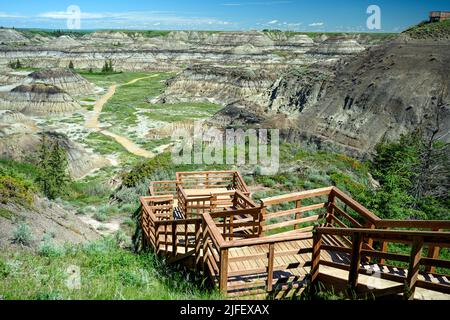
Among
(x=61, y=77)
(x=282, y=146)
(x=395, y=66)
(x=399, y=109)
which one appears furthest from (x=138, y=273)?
(x=61, y=77)

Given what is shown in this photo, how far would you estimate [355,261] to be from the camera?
615cm

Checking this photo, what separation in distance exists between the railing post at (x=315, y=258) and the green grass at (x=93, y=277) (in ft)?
6.10

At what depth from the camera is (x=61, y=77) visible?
3115 inches

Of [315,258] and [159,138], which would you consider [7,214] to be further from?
[159,138]

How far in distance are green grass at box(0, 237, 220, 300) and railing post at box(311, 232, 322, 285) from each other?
6.10 ft

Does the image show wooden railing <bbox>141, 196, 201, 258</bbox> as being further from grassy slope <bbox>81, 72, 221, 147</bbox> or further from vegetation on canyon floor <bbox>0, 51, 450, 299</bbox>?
grassy slope <bbox>81, 72, 221, 147</bbox>

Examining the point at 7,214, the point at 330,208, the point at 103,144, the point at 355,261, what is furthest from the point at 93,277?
the point at 103,144

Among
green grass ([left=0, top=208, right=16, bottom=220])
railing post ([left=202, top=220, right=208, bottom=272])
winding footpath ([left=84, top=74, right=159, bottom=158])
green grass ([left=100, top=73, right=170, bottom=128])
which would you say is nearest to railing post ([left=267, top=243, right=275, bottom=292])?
railing post ([left=202, top=220, right=208, bottom=272])

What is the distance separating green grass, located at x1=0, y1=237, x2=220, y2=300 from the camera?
5566 mm

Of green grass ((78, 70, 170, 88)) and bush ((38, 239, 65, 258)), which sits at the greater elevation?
green grass ((78, 70, 170, 88))

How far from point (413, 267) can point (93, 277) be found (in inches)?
208

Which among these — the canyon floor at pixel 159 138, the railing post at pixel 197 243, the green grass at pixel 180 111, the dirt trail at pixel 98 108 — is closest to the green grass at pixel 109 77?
the canyon floor at pixel 159 138

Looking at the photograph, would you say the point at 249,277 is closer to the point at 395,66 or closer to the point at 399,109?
the point at 399,109
